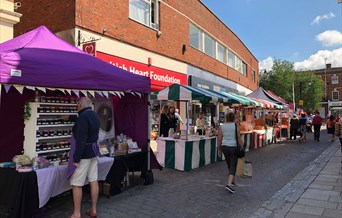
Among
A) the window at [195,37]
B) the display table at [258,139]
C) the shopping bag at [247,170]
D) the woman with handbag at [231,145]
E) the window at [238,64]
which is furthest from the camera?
the window at [238,64]

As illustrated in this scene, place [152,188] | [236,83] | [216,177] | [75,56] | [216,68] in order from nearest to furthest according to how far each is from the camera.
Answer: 1. [75,56]
2. [152,188]
3. [216,177]
4. [216,68]
5. [236,83]

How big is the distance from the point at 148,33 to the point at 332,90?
5491cm

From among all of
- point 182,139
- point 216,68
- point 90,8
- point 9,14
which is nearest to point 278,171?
point 182,139

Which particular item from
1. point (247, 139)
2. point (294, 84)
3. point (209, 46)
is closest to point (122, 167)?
point (247, 139)

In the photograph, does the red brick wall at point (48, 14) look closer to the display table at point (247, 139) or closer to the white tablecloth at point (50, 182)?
the white tablecloth at point (50, 182)

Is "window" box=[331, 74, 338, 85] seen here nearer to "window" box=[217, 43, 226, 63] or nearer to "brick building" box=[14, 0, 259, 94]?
"brick building" box=[14, 0, 259, 94]

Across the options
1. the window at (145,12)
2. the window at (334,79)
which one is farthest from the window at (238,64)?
the window at (334,79)

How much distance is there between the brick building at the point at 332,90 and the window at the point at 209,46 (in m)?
43.4

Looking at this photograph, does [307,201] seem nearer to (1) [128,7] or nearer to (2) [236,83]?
(1) [128,7]

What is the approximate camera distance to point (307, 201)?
213 inches

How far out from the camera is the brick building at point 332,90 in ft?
185

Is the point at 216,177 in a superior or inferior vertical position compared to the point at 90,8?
inferior

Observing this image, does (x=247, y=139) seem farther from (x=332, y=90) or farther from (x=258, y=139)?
(x=332, y=90)

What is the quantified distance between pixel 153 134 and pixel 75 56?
868 centimetres
